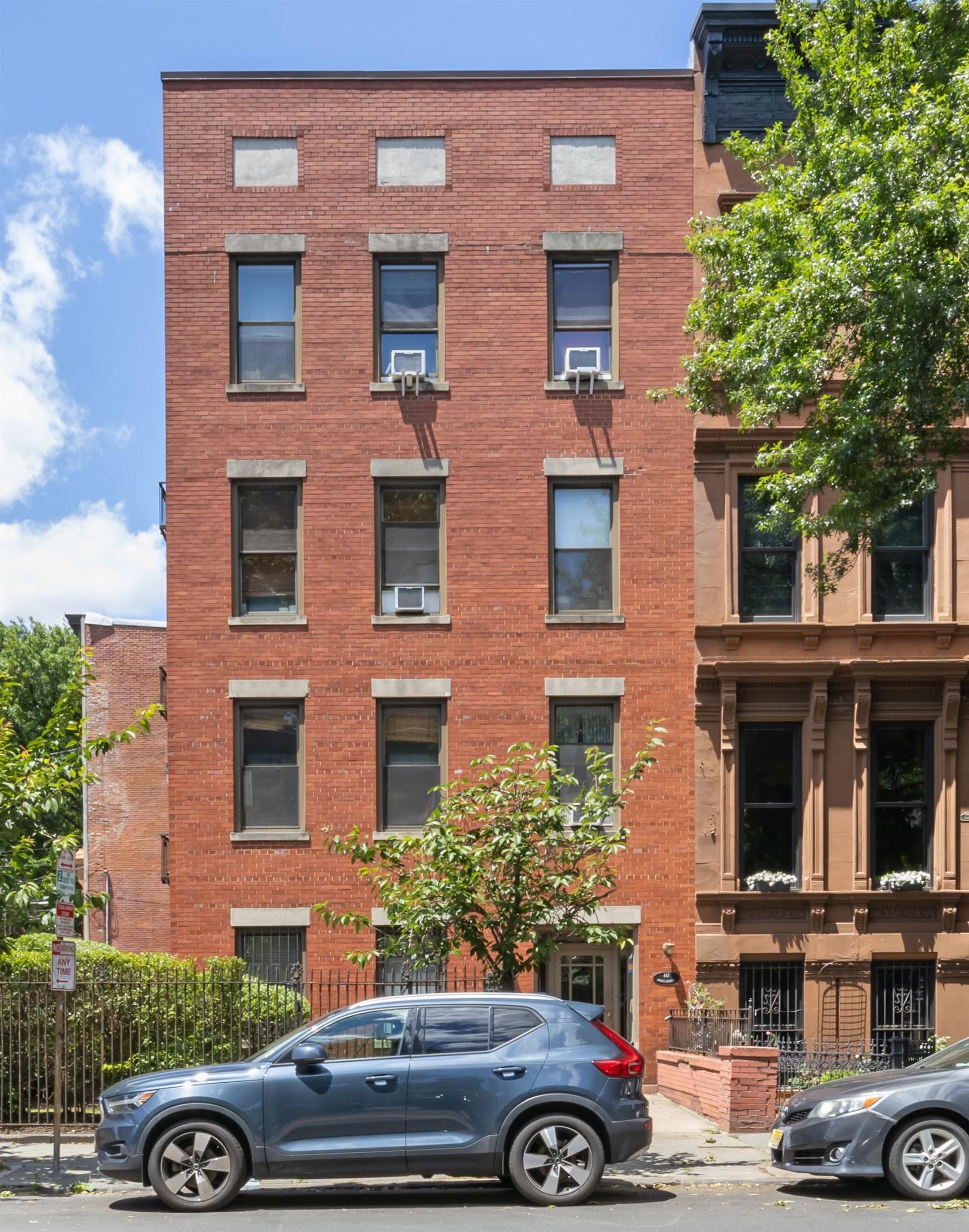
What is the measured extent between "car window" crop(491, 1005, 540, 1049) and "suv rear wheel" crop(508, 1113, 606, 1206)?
678 millimetres

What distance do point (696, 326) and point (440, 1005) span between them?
8.70 m

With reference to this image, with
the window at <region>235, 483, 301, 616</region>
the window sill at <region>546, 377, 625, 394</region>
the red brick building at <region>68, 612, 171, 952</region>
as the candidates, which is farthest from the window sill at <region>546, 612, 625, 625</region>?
the red brick building at <region>68, 612, 171, 952</region>

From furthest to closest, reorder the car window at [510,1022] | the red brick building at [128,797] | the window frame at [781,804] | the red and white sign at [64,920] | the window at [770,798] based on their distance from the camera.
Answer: the red brick building at [128,797] → the window at [770,798] → the window frame at [781,804] → the red and white sign at [64,920] → the car window at [510,1022]

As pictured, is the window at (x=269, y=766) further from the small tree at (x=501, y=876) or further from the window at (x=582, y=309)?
the window at (x=582, y=309)

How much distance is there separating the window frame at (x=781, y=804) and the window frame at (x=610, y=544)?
8.48 feet

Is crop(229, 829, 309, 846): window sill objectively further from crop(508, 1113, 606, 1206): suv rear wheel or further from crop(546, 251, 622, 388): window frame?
crop(508, 1113, 606, 1206): suv rear wheel

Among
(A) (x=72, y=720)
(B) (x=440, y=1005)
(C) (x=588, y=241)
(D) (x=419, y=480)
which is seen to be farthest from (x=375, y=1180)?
(C) (x=588, y=241)

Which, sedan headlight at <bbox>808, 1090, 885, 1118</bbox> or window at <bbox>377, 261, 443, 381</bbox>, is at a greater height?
window at <bbox>377, 261, 443, 381</bbox>

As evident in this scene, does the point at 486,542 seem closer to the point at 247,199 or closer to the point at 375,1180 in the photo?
the point at 247,199

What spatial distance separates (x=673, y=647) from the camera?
20.7 metres

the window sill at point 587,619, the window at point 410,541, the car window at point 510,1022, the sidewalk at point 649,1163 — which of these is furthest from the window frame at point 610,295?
the car window at point 510,1022

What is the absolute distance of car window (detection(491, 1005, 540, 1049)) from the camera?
11.9m

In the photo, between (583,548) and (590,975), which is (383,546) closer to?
(583,548)

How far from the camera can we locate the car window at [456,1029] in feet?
38.7
